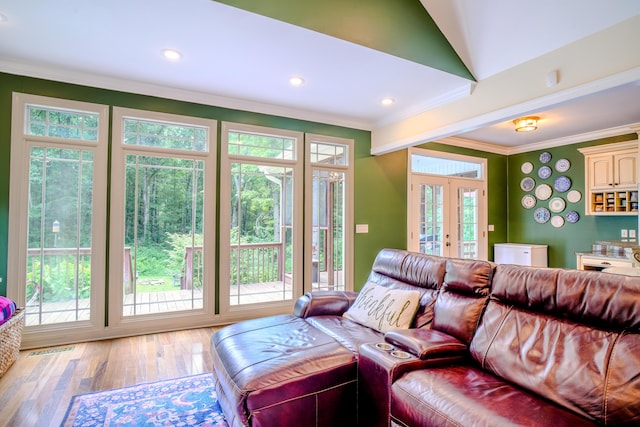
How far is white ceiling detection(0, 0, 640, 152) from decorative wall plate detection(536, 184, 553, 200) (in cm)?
172

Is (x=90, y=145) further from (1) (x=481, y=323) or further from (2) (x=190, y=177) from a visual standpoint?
(1) (x=481, y=323)

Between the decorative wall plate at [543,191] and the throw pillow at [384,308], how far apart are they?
4.64 metres

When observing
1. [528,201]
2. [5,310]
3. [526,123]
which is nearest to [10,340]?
[5,310]

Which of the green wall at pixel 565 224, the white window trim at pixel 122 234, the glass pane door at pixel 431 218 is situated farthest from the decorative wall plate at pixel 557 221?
the white window trim at pixel 122 234

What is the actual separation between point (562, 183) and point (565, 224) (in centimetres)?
68

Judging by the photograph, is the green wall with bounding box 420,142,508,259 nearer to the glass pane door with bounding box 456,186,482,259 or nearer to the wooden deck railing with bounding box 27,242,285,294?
the glass pane door with bounding box 456,186,482,259

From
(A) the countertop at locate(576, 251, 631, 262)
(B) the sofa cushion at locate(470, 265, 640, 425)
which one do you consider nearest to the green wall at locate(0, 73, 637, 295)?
(A) the countertop at locate(576, 251, 631, 262)

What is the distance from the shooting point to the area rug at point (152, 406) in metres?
1.94

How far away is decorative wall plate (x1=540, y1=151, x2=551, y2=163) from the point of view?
5.52 metres

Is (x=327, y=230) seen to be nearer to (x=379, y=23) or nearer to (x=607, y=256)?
(x=379, y=23)

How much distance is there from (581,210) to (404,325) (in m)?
4.65

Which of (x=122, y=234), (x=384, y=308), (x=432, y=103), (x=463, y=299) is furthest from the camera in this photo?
(x=432, y=103)

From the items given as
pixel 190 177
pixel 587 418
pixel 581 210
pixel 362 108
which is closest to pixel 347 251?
pixel 362 108

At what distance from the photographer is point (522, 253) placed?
549 centimetres
